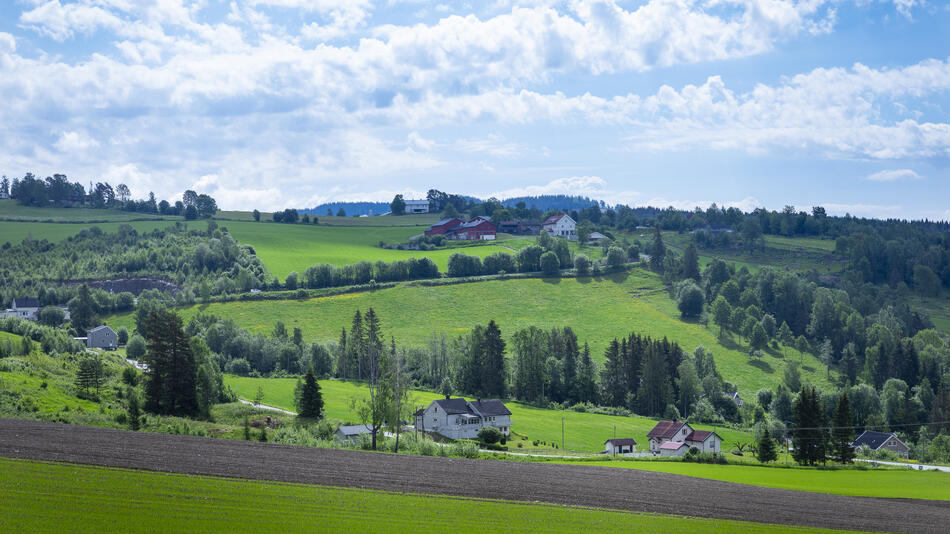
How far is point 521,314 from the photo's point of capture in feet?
402

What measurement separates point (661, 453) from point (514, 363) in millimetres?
33262

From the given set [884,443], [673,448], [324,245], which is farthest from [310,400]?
[324,245]

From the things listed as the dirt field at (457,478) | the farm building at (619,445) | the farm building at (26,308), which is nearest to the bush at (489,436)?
the farm building at (619,445)

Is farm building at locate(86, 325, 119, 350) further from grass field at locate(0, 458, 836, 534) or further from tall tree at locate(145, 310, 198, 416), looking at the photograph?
grass field at locate(0, 458, 836, 534)

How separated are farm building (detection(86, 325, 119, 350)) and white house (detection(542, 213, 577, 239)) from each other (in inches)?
4012

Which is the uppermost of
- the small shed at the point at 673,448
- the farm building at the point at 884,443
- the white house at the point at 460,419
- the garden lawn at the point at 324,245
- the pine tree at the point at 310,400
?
the garden lawn at the point at 324,245

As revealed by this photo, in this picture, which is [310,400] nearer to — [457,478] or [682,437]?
[457,478]

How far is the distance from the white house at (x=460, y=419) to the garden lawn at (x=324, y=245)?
207 feet

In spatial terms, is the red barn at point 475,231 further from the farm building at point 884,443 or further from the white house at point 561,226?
the farm building at point 884,443

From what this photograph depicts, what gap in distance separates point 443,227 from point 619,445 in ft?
357

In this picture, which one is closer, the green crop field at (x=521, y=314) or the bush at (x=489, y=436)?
the bush at (x=489, y=436)

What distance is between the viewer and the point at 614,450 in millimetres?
71062

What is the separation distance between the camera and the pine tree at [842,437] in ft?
214

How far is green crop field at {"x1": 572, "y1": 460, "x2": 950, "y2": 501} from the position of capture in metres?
47.0
